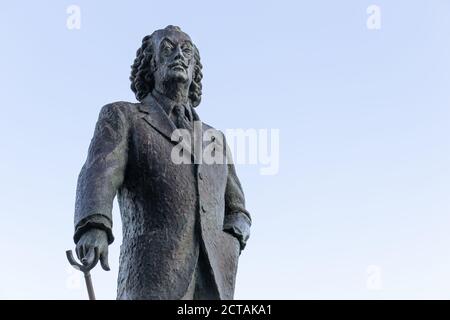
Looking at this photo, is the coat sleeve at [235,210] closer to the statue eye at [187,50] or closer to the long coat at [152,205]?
the long coat at [152,205]

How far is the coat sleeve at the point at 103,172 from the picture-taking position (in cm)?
Answer: 1053

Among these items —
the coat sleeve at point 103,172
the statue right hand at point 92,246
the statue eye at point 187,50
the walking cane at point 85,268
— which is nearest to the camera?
the walking cane at point 85,268

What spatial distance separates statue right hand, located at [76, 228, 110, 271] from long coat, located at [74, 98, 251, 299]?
56 millimetres

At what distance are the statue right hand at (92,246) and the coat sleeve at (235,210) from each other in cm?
118

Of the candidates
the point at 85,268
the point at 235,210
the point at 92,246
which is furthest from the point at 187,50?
the point at 85,268

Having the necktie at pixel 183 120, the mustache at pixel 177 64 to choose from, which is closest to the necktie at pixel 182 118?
the necktie at pixel 183 120

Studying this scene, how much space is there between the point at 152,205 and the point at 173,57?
1.37 metres

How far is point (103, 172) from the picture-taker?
10836 millimetres

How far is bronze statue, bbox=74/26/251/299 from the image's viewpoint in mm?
10555

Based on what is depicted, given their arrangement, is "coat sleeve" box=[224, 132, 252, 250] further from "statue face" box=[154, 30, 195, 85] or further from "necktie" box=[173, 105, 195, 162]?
"statue face" box=[154, 30, 195, 85]

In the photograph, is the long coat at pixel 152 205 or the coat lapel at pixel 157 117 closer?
the long coat at pixel 152 205

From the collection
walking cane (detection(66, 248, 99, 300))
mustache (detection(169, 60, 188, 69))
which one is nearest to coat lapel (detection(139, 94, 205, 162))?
mustache (detection(169, 60, 188, 69))
